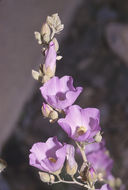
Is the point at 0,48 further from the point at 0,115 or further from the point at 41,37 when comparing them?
the point at 41,37

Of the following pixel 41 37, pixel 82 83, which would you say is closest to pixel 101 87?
pixel 82 83

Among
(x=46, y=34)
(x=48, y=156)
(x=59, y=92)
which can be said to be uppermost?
(x=46, y=34)

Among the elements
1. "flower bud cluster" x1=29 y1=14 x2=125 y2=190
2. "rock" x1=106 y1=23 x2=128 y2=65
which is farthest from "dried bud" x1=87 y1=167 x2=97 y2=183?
"rock" x1=106 y1=23 x2=128 y2=65

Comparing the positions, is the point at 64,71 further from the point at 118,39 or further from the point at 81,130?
the point at 81,130

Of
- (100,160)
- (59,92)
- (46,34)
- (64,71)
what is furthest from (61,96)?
(64,71)

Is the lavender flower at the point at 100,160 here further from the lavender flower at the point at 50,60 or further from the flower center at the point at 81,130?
the lavender flower at the point at 50,60

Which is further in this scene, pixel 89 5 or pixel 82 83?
pixel 89 5

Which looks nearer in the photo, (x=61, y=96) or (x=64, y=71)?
(x=61, y=96)
